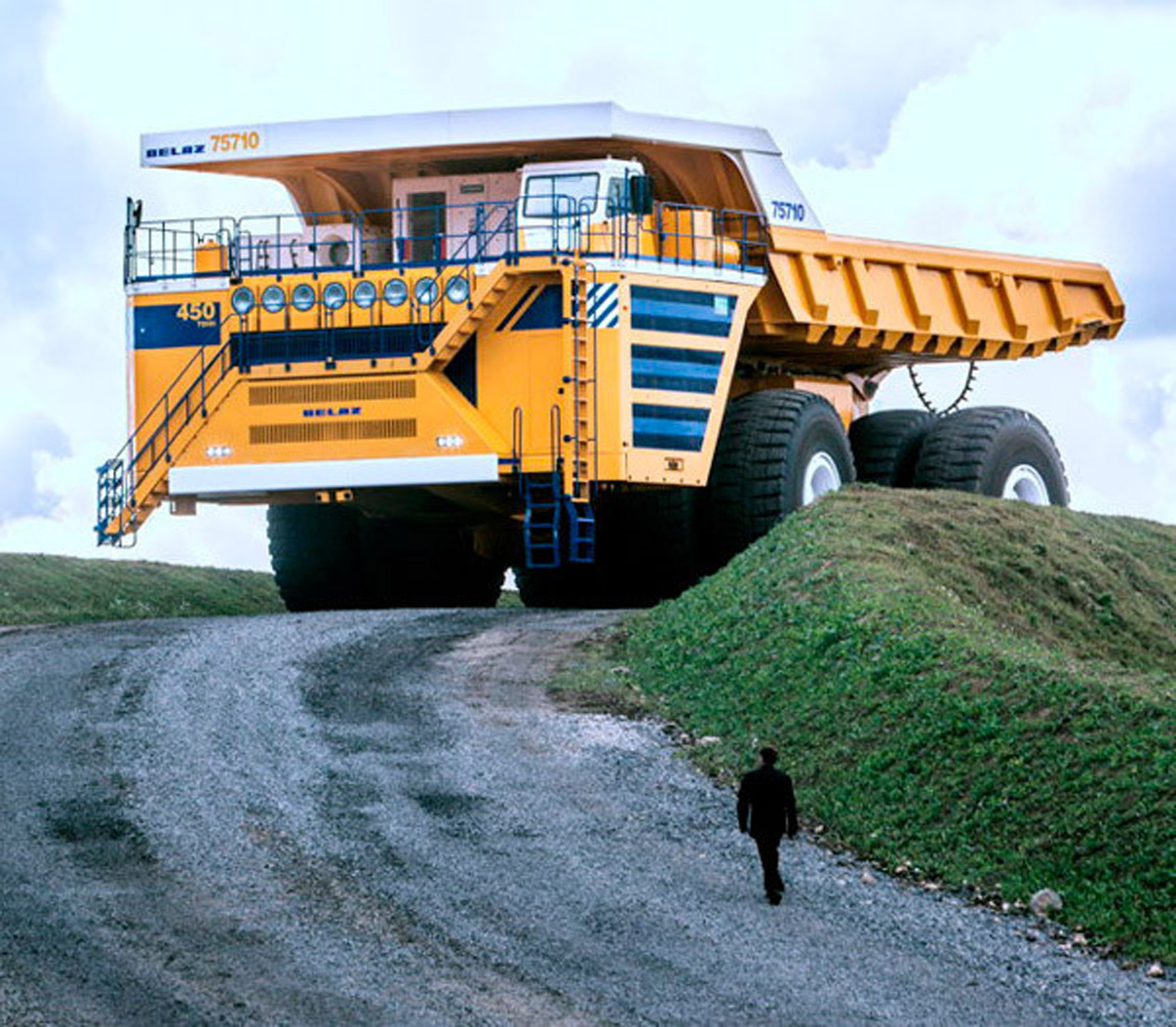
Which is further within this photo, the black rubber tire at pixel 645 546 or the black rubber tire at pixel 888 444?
the black rubber tire at pixel 888 444

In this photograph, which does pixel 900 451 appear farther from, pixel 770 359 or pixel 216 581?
pixel 216 581

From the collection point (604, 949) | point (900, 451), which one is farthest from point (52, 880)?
point (900, 451)

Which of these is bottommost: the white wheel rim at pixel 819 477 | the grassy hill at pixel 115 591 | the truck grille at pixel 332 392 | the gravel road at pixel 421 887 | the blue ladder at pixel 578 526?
the gravel road at pixel 421 887

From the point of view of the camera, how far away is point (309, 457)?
24.5m

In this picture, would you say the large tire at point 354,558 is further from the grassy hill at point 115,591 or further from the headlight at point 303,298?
the headlight at point 303,298

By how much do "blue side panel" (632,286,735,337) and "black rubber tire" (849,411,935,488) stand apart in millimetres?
6214

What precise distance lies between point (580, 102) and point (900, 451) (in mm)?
8945

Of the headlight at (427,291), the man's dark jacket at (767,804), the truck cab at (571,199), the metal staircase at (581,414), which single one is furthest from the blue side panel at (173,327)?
the man's dark jacket at (767,804)

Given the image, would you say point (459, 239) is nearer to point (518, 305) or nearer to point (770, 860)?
point (518, 305)

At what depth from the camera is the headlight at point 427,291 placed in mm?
24203

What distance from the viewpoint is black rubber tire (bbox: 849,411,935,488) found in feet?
102

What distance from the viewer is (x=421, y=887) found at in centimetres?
1318

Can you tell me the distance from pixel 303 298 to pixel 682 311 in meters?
4.43

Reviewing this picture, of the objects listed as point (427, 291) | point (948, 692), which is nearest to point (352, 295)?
point (427, 291)
